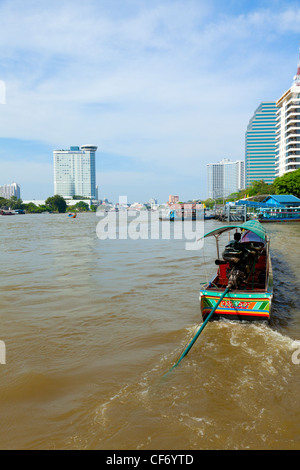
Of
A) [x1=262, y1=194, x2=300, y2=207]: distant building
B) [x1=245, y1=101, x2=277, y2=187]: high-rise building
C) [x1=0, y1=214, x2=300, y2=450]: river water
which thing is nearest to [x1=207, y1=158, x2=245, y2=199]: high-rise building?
[x1=245, y1=101, x2=277, y2=187]: high-rise building

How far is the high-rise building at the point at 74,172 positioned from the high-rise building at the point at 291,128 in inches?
5513

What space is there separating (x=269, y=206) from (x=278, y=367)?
136 feet

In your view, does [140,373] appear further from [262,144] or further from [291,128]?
[262,144]

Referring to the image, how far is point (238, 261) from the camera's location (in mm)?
6762

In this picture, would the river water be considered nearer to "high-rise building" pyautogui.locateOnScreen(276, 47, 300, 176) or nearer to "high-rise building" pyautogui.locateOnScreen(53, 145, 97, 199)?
"high-rise building" pyautogui.locateOnScreen(276, 47, 300, 176)

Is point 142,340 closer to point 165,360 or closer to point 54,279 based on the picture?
point 165,360

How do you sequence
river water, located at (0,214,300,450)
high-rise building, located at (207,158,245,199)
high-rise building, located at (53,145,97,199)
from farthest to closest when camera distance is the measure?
high-rise building, located at (53,145,97,199) < high-rise building, located at (207,158,245,199) < river water, located at (0,214,300,450)

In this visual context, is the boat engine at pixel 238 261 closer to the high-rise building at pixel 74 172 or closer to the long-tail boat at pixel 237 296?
the long-tail boat at pixel 237 296

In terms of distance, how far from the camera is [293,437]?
3.53m

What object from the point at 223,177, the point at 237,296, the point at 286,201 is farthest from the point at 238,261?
the point at 223,177

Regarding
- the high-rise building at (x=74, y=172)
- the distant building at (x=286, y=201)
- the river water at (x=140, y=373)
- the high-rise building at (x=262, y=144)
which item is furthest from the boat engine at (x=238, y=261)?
the high-rise building at (x=74, y=172)

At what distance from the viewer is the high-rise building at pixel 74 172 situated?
193 m

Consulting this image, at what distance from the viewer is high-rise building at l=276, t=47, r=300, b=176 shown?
64.3 metres

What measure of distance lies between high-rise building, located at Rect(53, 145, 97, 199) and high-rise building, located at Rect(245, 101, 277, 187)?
348ft
